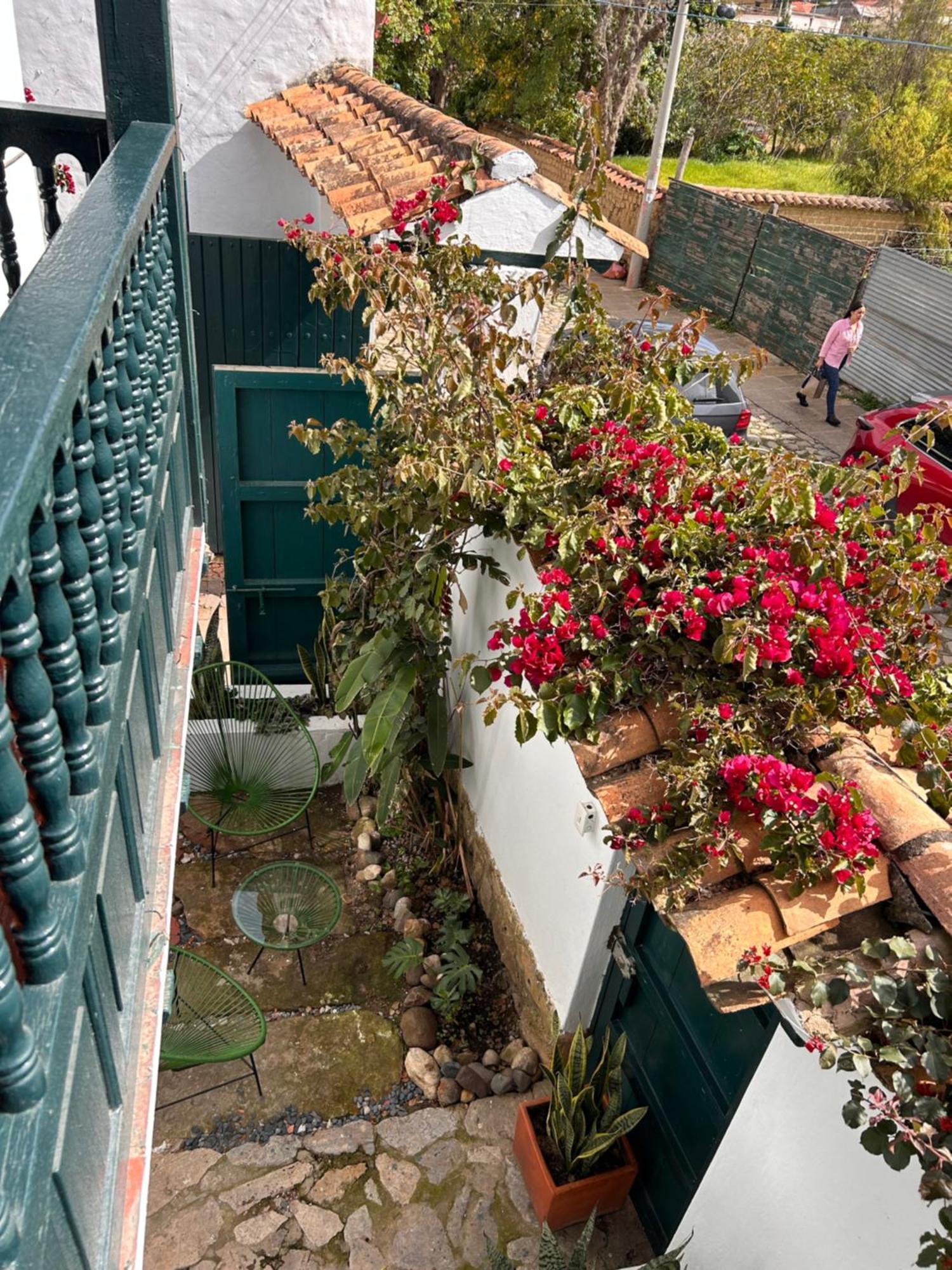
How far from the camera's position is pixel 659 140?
53.3 ft

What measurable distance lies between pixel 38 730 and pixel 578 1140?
3.29 m

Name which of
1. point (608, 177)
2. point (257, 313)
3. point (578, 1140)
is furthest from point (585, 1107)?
point (608, 177)

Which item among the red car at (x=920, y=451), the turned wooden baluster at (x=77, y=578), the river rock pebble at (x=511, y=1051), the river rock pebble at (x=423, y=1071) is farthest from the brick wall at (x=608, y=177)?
the turned wooden baluster at (x=77, y=578)

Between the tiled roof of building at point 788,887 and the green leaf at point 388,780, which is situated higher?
the tiled roof of building at point 788,887

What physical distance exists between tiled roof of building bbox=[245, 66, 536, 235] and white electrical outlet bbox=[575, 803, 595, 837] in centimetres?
305

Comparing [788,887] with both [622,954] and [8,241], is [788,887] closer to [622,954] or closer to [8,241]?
[622,954]

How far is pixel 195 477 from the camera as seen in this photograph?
411 cm

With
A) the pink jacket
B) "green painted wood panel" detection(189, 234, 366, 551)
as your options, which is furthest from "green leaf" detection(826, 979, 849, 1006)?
the pink jacket

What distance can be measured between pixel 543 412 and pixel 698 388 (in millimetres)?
5674

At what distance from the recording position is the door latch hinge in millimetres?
3672

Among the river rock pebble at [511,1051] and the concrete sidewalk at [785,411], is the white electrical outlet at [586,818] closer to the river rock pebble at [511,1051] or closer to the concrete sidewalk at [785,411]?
the river rock pebble at [511,1051]

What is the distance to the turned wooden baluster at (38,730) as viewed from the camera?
114 cm

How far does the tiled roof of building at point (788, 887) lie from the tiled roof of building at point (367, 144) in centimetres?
341

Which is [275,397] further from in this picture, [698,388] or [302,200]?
[698,388]
